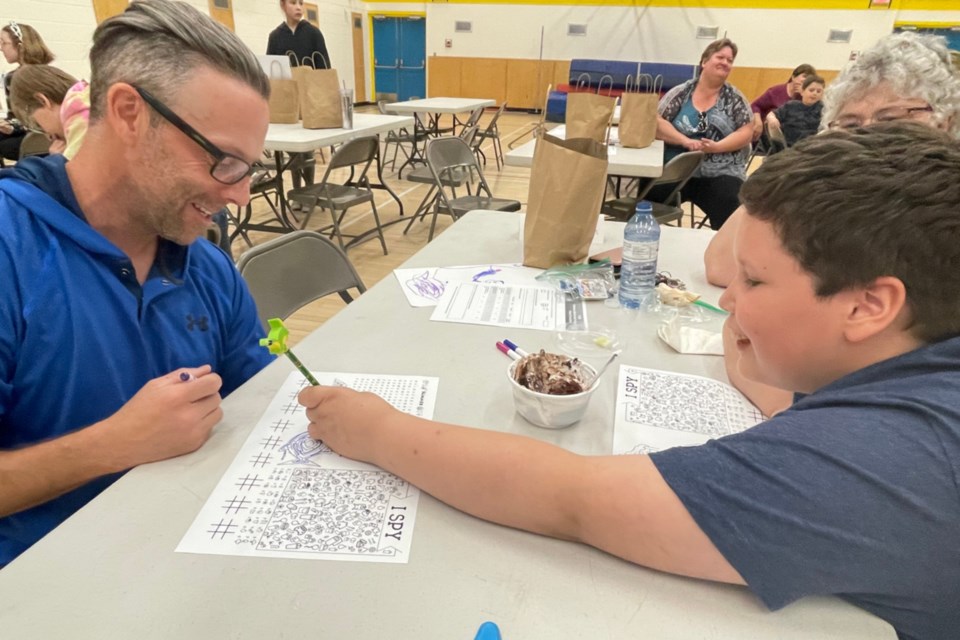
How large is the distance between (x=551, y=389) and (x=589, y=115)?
5.23ft

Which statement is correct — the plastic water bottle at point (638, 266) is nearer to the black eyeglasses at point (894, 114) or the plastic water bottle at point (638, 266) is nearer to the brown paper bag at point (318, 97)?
the black eyeglasses at point (894, 114)

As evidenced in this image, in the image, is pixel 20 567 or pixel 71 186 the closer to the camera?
pixel 20 567

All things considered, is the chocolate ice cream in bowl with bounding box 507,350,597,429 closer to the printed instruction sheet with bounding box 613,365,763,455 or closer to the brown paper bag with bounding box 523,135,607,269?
the printed instruction sheet with bounding box 613,365,763,455

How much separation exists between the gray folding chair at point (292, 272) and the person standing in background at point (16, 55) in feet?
13.1

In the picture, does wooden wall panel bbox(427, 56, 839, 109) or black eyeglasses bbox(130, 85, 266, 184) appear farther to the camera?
wooden wall panel bbox(427, 56, 839, 109)

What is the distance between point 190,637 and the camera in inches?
21.1

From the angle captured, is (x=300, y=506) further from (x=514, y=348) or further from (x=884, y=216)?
(x=884, y=216)

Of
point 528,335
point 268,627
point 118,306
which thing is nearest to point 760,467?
point 268,627

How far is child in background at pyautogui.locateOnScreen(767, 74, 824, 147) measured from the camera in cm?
471

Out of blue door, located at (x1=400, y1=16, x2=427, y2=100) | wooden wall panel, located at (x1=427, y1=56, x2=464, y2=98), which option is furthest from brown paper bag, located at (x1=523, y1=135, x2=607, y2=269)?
blue door, located at (x1=400, y1=16, x2=427, y2=100)

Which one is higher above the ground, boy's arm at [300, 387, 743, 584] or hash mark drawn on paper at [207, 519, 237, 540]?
boy's arm at [300, 387, 743, 584]

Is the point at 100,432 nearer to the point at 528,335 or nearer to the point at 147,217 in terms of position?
the point at 147,217

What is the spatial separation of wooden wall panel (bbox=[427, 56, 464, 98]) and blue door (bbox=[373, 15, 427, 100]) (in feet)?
0.78

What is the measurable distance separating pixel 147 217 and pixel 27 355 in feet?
0.91
